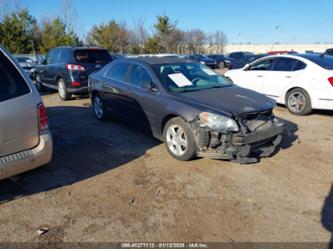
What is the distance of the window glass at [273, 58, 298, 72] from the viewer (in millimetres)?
7658

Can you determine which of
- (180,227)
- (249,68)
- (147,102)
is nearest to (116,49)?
(249,68)

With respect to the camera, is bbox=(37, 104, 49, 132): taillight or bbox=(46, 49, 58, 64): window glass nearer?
bbox=(37, 104, 49, 132): taillight

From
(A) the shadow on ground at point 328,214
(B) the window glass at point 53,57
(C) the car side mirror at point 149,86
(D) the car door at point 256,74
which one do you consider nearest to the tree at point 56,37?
(B) the window glass at point 53,57

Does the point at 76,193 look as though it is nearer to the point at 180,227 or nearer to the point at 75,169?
the point at 75,169

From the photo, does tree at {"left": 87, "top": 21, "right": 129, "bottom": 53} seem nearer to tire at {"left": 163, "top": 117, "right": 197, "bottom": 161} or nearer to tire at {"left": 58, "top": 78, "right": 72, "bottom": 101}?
tire at {"left": 58, "top": 78, "right": 72, "bottom": 101}

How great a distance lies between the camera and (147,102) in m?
5.04

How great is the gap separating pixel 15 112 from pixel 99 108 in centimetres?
385

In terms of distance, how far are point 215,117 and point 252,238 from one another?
5.64 ft

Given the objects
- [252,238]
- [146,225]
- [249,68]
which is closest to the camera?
[252,238]

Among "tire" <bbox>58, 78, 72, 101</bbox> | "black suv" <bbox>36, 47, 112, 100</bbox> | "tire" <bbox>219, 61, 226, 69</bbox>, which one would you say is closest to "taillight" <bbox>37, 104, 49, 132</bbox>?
"black suv" <bbox>36, 47, 112, 100</bbox>

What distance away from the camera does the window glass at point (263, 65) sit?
27.2 feet

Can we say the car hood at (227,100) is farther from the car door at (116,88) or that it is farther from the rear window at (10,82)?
the rear window at (10,82)

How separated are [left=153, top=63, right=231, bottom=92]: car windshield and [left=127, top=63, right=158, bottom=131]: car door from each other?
0.24 metres

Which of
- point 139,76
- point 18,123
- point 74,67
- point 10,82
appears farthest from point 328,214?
point 74,67
